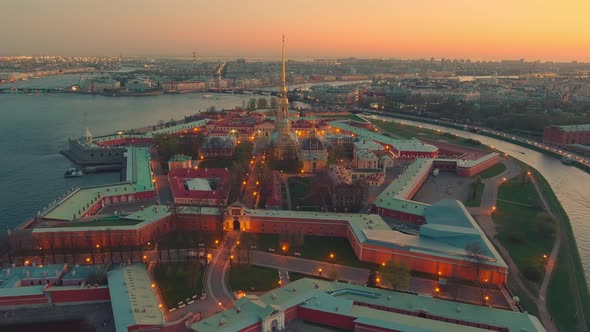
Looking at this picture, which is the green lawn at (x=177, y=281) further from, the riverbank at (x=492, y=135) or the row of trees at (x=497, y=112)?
the row of trees at (x=497, y=112)

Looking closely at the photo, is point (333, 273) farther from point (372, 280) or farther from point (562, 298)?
point (562, 298)

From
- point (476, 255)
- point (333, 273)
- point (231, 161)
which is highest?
point (476, 255)

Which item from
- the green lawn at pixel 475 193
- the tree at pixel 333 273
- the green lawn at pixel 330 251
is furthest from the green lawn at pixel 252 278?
the green lawn at pixel 475 193

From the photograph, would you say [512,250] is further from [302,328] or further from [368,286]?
[302,328]

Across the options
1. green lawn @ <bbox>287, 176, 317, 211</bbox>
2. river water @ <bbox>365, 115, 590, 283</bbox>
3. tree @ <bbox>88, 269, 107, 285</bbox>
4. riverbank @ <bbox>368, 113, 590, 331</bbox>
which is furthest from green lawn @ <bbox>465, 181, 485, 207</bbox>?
tree @ <bbox>88, 269, 107, 285</bbox>

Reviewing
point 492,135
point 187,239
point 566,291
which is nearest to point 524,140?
point 492,135

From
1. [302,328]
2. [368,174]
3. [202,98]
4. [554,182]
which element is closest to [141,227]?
[302,328]

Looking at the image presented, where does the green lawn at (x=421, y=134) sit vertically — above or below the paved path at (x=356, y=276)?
above
